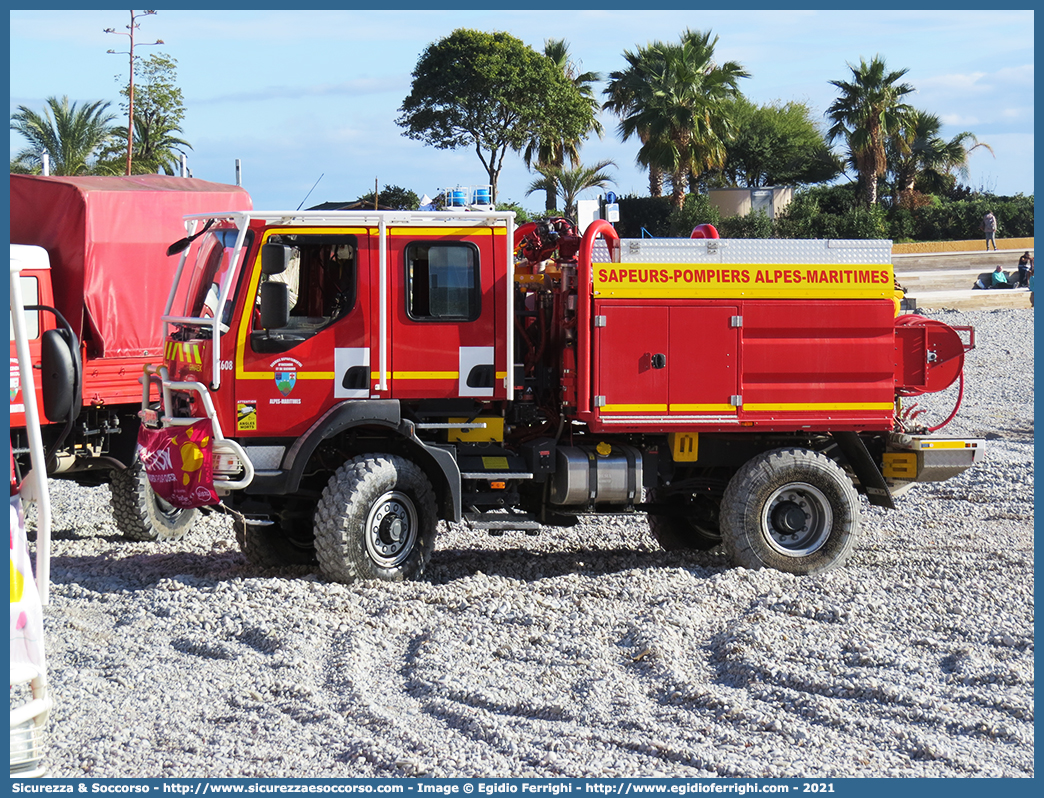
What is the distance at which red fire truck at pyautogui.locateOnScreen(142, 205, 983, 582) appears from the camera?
8.62 metres

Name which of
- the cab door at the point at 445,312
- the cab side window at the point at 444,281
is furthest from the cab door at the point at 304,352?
the cab side window at the point at 444,281

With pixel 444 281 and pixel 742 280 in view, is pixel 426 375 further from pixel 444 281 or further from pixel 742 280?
pixel 742 280

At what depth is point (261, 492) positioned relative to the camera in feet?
28.3

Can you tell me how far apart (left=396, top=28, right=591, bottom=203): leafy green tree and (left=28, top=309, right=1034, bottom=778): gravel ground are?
Result: 36613 millimetres

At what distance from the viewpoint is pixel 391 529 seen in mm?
8828

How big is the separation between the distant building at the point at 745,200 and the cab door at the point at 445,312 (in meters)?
31.7

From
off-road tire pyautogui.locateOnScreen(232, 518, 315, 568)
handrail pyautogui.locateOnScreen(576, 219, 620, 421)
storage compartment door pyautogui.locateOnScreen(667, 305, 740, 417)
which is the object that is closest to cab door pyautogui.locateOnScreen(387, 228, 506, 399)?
handrail pyautogui.locateOnScreen(576, 219, 620, 421)

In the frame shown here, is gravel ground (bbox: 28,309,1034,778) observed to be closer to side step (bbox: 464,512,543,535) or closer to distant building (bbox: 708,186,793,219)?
side step (bbox: 464,512,543,535)

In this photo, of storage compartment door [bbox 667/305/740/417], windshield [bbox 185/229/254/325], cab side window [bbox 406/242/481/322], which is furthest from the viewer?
storage compartment door [bbox 667/305/740/417]

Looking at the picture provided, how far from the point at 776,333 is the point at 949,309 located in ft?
73.4

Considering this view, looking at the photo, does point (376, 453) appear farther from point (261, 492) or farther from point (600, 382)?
point (600, 382)

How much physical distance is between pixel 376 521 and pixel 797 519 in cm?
333

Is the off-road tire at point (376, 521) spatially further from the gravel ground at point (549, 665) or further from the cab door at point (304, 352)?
the cab door at point (304, 352)
